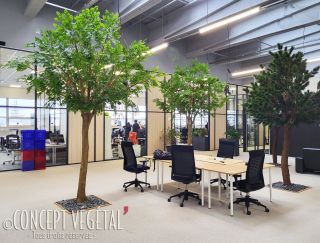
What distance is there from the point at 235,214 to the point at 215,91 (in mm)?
3751

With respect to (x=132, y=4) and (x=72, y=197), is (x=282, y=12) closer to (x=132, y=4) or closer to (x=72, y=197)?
(x=132, y=4)

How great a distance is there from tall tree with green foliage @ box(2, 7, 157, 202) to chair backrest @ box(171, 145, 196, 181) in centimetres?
144

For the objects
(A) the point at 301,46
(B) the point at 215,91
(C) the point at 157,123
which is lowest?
(C) the point at 157,123

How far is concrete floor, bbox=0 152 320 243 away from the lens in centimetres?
369

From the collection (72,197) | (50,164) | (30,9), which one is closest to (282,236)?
(72,197)

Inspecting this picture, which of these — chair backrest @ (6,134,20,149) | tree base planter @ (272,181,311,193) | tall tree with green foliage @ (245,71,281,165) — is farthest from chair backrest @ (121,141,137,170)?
chair backrest @ (6,134,20,149)

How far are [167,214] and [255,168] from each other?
1.79 metres

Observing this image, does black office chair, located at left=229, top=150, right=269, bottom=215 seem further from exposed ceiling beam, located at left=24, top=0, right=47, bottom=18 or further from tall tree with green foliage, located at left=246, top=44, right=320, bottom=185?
exposed ceiling beam, located at left=24, top=0, right=47, bottom=18

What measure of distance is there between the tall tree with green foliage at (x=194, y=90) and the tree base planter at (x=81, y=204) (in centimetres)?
345

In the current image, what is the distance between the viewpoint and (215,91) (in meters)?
7.39

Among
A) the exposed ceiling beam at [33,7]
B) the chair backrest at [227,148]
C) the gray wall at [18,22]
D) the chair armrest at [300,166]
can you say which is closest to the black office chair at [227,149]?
the chair backrest at [227,148]

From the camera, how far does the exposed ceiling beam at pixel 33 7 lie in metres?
8.35

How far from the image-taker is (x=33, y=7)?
880cm

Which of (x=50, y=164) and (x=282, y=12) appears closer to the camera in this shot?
(x=282, y=12)
